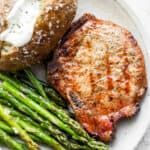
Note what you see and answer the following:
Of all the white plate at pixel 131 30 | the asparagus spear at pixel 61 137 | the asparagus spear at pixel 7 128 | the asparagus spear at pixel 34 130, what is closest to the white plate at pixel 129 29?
the white plate at pixel 131 30

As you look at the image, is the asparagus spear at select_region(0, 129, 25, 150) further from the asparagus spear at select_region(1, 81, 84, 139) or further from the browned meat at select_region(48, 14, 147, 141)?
the browned meat at select_region(48, 14, 147, 141)

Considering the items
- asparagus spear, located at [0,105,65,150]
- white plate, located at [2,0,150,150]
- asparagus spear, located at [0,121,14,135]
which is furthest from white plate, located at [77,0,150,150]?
asparagus spear, located at [0,121,14,135]

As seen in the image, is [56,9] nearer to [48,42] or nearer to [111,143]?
[48,42]

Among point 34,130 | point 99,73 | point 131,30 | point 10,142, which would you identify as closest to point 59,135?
point 34,130

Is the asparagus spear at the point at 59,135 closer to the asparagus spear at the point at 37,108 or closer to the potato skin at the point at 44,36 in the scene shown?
the asparagus spear at the point at 37,108

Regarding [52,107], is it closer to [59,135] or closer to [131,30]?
[59,135]

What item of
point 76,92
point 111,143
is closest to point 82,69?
point 76,92
